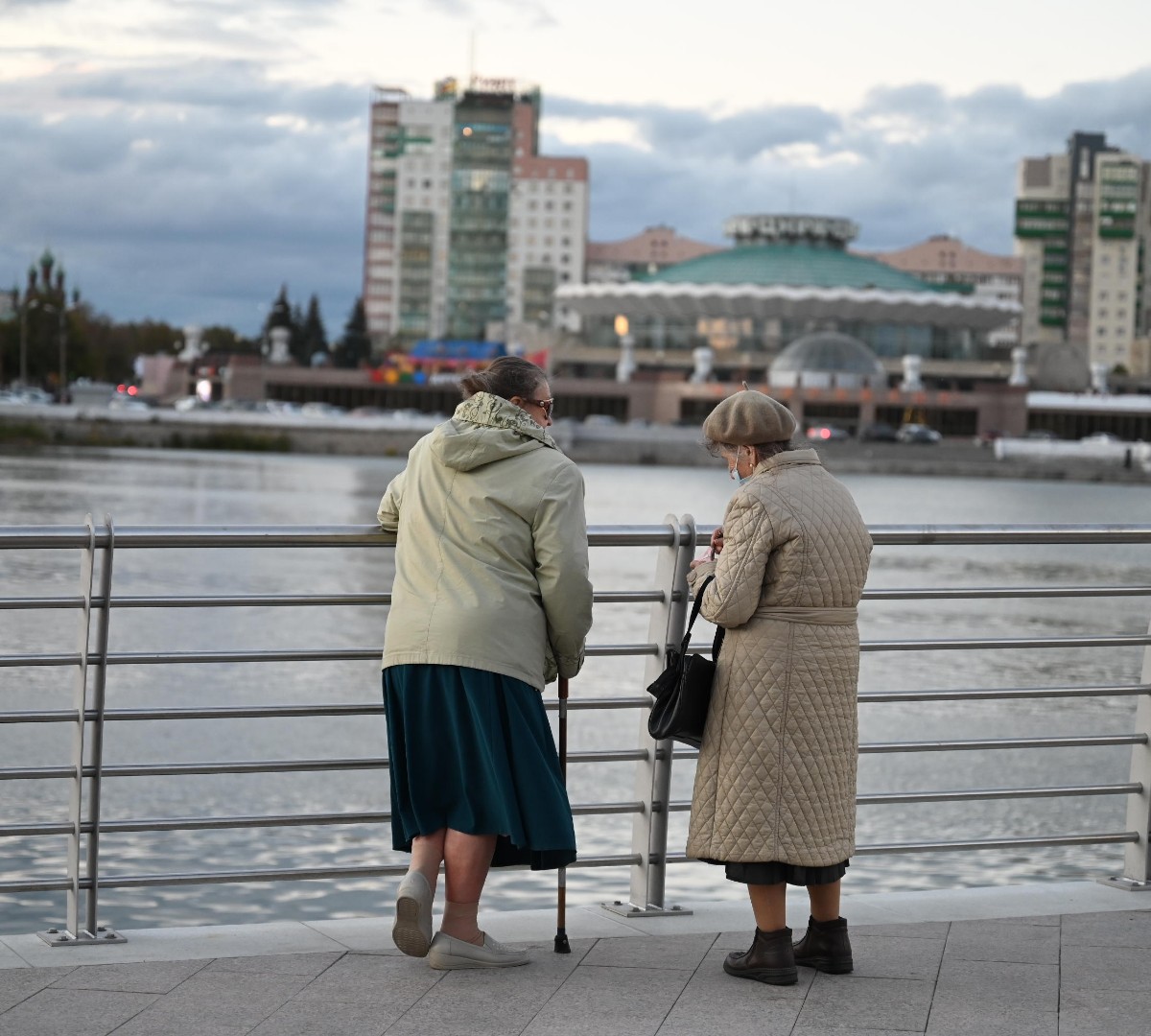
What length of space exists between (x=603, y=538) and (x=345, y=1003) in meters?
1.56

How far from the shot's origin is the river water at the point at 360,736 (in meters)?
9.03

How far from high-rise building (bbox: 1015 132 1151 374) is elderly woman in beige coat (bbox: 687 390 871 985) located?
17730 centimetres

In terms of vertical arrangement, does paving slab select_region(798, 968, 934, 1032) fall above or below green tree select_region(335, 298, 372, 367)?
below

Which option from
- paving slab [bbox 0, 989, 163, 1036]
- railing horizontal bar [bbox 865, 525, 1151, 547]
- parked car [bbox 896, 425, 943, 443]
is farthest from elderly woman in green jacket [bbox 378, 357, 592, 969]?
parked car [bbox 896, 425, 943, 443]

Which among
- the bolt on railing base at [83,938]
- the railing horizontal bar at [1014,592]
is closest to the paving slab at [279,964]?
the bolt on railing base at [83,938]

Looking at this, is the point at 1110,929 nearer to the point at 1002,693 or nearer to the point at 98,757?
the point at 1002,693

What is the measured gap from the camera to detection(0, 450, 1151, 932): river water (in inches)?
356

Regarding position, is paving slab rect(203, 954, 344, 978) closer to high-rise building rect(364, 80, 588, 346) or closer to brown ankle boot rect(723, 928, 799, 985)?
brown ankle boot rect(723, 928, 799, 985)

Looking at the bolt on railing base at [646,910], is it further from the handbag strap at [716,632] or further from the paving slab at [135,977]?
the paving slab at [135,977]

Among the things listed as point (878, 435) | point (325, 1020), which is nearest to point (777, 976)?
point (325, 1020)

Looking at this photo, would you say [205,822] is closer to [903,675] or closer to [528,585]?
[528,585]

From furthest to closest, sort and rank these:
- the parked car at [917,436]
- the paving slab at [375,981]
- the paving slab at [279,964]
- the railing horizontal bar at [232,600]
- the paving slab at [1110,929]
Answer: the parked car at [917,436]
the paving slab at [1110,929]
the railing horizontal bar at [232,600]
the paving slab at [279,964]
the paving slab at [375,981]

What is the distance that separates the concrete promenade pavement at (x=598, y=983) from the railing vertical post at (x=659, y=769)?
0.37ft

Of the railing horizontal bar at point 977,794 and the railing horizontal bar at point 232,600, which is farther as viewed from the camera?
the railing horizontal bar at point 977,794
